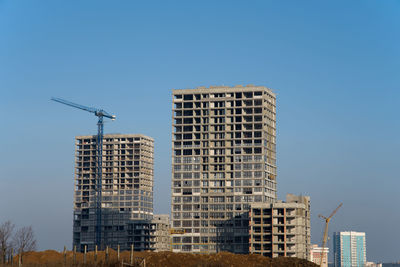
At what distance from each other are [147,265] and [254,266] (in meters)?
23.3

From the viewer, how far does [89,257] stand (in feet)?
498

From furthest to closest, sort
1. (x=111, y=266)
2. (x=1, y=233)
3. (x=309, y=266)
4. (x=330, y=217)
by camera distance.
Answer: (x=330, y=217), (x=1, y=233), (x=309, y=266), (x=111, y=266)

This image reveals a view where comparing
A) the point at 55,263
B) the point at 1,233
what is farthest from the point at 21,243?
the point at 55,263

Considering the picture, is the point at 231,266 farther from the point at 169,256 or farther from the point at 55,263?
the point at 55,263

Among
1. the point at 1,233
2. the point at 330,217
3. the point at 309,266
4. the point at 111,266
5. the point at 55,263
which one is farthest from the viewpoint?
the point at 330,217

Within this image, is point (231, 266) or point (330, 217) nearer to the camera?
point (231, 266)

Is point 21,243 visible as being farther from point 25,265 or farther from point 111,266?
point 111,266

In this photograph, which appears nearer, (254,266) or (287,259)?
(254,266)

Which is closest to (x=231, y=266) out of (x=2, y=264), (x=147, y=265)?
(x=147, y=265)

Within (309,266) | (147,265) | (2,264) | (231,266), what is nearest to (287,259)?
(309,266)

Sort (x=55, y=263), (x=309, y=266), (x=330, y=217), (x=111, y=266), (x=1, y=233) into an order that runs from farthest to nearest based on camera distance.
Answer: (x=330, y=217)
(x=1, y=233)
(x=309, y=266)
(x=55, y=263)
(x=111, y=266)

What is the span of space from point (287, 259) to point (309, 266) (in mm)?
8394

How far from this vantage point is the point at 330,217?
655 ft

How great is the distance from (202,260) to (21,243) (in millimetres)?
51765
